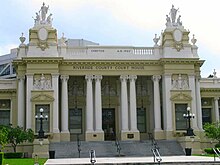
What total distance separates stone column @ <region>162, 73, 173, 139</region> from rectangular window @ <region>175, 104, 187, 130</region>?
86 cm

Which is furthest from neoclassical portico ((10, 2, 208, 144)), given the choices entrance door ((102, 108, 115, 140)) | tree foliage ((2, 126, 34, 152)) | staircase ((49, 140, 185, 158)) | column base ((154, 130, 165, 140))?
tree foliage ((2, 126, 34, 152))

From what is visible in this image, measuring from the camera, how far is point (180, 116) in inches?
1971

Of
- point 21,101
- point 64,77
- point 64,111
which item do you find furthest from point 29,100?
point 64,77

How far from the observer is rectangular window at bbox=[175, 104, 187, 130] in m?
49.9

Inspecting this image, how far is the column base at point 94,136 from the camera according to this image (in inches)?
1909

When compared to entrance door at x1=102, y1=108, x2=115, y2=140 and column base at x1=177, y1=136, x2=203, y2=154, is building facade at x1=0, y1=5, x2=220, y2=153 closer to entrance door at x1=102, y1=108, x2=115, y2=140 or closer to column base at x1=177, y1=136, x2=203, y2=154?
entrance door at x1=102, y1=108, x2=115, y2=140

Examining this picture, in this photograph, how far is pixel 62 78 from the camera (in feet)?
162

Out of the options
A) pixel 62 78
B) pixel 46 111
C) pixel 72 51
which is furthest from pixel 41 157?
pixel 72 51

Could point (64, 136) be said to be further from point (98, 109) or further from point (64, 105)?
point (98, 109)

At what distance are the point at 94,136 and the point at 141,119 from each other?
7350 mm

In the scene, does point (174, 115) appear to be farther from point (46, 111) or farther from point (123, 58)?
point (46, 111)

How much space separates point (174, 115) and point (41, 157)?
1628 centimetres

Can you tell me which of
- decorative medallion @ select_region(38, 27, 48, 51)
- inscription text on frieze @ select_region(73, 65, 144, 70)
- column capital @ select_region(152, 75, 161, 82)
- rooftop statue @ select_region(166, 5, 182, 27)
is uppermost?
rooftop statue @ select_region(166, 5, 182, 27)

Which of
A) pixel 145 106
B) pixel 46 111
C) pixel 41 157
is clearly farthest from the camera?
pixel 145 106
